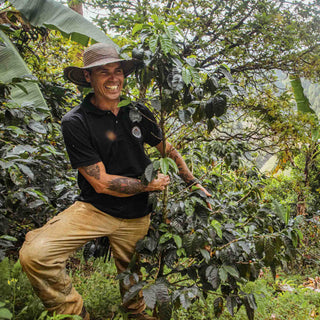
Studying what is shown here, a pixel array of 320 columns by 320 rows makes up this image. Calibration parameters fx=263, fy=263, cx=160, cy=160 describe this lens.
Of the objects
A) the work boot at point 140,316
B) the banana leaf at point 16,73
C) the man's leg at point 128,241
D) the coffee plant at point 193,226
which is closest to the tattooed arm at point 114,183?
the coffee plant at point 193,226

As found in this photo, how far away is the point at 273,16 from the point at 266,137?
8.05 ft

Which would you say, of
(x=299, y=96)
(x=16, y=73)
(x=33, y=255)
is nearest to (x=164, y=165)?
(x=33, y=255)

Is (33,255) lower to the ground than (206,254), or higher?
lower

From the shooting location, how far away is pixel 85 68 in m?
1.98

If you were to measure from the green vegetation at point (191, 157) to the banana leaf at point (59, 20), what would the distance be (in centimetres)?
2

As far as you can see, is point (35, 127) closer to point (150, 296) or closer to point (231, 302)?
point (150, 296)

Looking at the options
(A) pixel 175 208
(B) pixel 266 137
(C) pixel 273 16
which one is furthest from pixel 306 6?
(A) pixel 175 208

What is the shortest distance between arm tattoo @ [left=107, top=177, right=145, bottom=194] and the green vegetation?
165 millimetres

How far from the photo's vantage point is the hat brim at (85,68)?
1.95 m

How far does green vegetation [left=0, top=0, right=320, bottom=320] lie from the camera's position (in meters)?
1.82

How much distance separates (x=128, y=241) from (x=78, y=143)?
3.12 feet

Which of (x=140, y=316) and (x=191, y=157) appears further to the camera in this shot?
(x=191, y=157)

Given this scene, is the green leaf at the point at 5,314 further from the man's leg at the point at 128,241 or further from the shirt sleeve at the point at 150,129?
the shirt sleeve at the point at 150,129

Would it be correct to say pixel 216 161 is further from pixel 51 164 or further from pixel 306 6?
pixel 306 6
